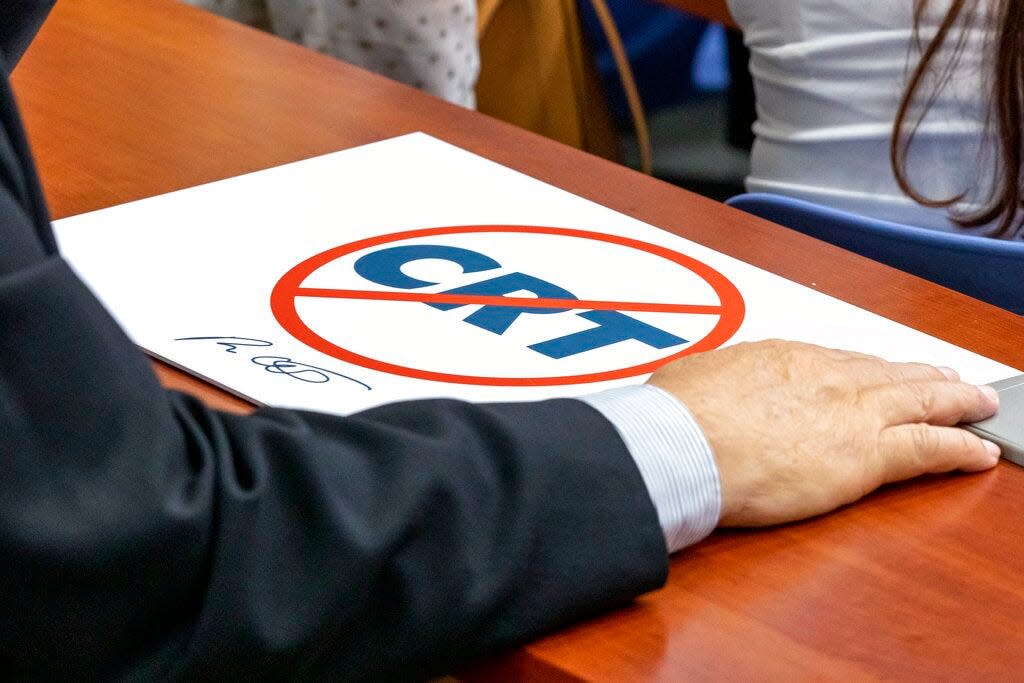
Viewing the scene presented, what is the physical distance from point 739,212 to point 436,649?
0.50 metres

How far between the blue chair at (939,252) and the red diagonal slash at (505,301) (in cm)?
28

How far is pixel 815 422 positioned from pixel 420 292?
0.83 feet

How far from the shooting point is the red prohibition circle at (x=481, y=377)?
0.74 m

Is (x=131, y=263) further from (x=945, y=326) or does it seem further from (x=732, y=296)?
(x=945, y=326)

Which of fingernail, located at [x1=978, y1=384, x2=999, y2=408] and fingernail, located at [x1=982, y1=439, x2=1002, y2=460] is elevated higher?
fingernail, located at [x1=978, y1=384, x2=999, y2=408]

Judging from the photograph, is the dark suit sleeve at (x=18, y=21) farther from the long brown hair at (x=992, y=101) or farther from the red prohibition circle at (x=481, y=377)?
the long brown hair at (x=992, y=101)

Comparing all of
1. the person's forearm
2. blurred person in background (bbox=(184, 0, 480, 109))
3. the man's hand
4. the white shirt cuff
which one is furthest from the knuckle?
blurred person in background (bbox=(184, 0, 480, 109))

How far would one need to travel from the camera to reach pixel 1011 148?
1.14 m

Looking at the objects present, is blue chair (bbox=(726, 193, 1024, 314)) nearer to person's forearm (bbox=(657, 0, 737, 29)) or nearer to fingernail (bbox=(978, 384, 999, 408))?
fingernail (bbox=(978, 384, 999, 408))

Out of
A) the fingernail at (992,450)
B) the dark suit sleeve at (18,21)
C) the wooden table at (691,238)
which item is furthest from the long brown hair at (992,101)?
the dark suit sleeve at (18,21)
